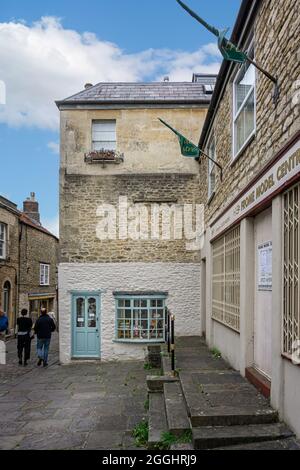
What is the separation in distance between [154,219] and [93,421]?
7973 mm

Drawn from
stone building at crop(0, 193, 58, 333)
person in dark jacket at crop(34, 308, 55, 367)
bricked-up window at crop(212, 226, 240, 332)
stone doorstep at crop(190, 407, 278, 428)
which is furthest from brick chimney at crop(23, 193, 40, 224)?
stone doorstep at crop(190, 407, 278, 428)

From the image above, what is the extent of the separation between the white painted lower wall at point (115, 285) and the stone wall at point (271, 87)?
640 cm

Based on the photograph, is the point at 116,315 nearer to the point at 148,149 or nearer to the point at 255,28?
the point at 148,149

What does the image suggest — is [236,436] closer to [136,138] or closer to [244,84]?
[244,84]

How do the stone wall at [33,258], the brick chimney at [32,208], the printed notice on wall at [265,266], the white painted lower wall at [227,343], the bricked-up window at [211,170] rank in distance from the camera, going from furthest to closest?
the brick chimney at [32,208] → the stone wall at [33,258] → the bricked-up window at [211,170] → the white painted lower wall at [227,343] → the printed notice on wall at [265,266]

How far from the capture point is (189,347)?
10.5 metres

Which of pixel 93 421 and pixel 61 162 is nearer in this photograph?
pixel 93 421

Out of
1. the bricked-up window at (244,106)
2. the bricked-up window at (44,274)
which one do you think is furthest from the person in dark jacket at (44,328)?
the bricked-up window at (44,274)

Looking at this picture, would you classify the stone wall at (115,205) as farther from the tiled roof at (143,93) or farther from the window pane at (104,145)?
the tiled roof at (143,93)

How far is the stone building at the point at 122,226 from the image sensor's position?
13766 millimetres

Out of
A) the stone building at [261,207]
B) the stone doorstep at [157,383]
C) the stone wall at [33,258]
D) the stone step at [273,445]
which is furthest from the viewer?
the stone wall at [33,258]

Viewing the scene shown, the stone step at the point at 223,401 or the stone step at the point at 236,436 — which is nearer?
the stone step at the point at 236,436

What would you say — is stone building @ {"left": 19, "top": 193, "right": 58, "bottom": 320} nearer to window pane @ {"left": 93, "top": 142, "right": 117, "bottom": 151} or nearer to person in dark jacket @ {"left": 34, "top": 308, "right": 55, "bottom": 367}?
window pane @ {"left": 93, "top": 142, "right": 117, "bottom": 151}

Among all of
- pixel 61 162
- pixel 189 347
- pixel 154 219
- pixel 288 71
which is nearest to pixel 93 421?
pixel 189 347
